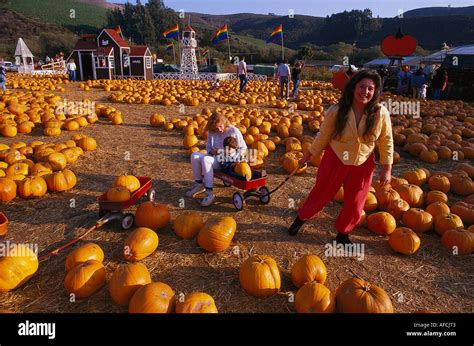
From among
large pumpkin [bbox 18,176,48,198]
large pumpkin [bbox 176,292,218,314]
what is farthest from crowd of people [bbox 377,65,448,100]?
large pumpkin [bbox 176,292,218,314]

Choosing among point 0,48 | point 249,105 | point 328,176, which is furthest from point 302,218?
point 0,48

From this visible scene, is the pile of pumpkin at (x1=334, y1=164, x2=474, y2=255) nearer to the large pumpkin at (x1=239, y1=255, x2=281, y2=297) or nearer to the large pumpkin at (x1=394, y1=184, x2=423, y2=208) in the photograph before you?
the large pumpkin at (x1=394, y1=184, x2=423, y2=208)

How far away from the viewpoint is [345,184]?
3508mm

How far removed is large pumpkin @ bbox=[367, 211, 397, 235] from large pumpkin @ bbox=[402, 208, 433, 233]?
7.7 inches

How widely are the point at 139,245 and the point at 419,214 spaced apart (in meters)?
3.50

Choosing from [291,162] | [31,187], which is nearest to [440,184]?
[291,162]

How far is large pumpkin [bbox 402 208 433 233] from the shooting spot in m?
3.97

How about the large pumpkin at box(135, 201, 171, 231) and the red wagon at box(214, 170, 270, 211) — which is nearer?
the large pumpkin at box(135, 201, 171, 231)

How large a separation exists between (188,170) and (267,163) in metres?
1.70

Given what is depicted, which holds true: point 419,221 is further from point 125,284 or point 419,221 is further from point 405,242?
point 125,284

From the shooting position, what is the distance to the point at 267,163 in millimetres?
6566

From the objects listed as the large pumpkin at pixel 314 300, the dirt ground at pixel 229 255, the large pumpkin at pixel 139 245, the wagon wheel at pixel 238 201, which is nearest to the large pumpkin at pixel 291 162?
the dirt ground at pixel 229 255

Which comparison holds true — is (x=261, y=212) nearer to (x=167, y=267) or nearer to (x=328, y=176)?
(x=328, y=176)

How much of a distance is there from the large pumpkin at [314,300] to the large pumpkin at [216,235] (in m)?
1.09
